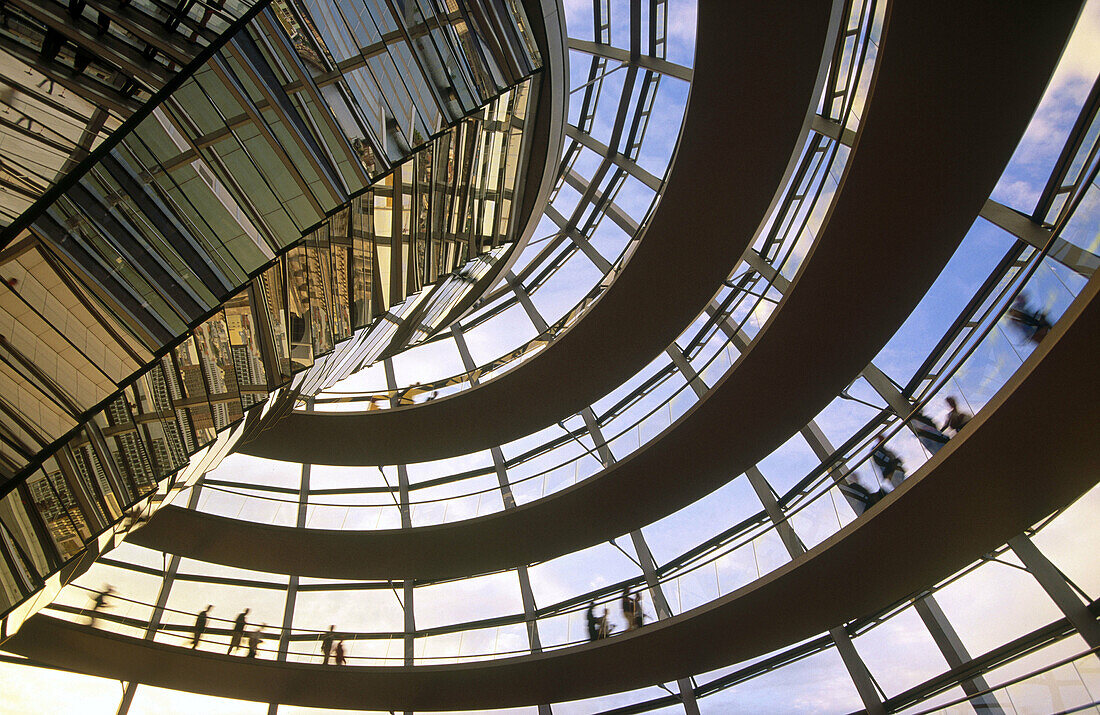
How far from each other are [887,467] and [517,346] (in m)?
9.58

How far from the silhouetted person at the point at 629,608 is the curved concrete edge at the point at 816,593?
3.33 feet

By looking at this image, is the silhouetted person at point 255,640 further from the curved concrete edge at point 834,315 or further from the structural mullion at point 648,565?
the structural mullion at point 648,565

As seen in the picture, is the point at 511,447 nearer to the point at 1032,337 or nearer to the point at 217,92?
the point at 1032,337

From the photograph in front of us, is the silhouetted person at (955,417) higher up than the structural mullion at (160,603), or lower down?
lower down

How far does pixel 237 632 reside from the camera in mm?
16922

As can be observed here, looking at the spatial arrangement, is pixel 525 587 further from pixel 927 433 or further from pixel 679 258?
pixel 927 433

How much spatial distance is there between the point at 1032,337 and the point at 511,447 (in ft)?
43.8

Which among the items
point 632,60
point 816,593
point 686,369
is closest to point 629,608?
point 816,593

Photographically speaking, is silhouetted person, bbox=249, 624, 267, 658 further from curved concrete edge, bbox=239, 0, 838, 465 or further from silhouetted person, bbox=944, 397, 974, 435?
silhouetted person, bbox=944, 397, 974, 435

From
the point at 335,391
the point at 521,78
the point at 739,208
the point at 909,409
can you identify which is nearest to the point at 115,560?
the point at 335,391

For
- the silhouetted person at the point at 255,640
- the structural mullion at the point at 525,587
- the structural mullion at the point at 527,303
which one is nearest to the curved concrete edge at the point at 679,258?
the structural mullion at the point at 525,587

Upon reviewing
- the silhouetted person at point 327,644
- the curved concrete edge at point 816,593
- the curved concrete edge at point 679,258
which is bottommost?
the curved concrete edge at point 816,593

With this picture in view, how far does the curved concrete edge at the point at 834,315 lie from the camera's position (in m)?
7.43

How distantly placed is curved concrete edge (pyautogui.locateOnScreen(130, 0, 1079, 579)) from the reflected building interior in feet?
0.21
